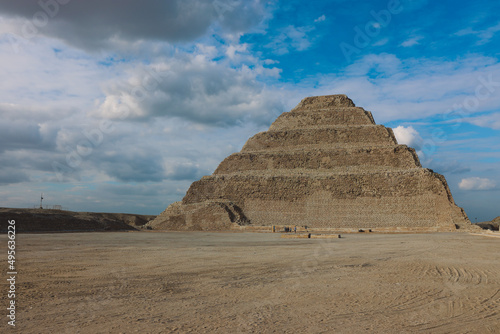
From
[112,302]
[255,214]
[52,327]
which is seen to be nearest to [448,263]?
[112,302]

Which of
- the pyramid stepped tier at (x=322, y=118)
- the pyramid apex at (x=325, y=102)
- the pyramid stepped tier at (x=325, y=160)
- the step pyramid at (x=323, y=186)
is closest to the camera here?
the step pyramid at (x=323, y=186)

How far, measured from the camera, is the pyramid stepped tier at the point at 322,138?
55.1 meters

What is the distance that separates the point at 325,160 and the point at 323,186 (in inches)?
230

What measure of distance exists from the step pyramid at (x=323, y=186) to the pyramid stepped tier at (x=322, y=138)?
147mm

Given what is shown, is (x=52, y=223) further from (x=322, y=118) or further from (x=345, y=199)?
(x=322, y=118)

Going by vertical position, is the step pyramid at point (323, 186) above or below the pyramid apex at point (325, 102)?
below

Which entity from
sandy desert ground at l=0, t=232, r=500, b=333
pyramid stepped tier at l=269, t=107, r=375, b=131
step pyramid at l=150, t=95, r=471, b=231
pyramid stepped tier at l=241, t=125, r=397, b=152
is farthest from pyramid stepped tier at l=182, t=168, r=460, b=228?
sandy desert ground at l=0, t=232, r=500, b=333

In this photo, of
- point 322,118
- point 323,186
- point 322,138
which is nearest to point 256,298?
point 323,186

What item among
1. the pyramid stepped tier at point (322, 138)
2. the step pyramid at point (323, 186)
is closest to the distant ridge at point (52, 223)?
the step pyramid at point (323, 186)

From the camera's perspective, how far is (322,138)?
57.5 meters

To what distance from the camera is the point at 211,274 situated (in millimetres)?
9375

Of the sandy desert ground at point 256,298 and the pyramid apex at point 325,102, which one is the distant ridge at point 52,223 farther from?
the pyramid apex at point 325,102

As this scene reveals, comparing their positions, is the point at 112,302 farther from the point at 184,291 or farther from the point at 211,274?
the point at 211,274

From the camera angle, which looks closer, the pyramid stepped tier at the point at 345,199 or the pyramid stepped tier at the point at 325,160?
the pyramid stepped tier at the point at 345,199
